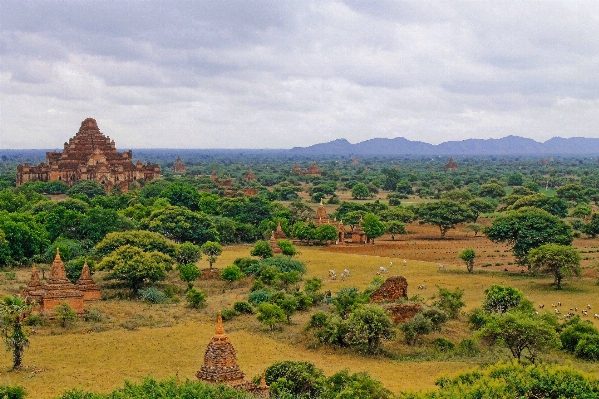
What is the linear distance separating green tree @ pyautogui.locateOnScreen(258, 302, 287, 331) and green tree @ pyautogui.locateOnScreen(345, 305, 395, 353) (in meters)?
4.50

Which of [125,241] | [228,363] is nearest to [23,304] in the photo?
[228,363]

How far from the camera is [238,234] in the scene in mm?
69562

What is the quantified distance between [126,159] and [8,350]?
92.7m

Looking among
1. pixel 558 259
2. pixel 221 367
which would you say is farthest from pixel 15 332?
pixel 558 259

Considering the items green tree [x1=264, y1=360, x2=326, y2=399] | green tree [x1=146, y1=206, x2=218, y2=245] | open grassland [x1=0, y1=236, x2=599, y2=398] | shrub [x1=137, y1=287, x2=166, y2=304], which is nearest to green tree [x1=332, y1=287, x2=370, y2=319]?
open grassland [x1=0, y1=236, x2=599, y2=398]

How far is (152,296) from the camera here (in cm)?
4112

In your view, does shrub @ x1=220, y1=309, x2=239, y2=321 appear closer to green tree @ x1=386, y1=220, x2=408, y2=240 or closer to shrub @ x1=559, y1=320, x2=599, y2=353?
shrub @ x1=559, y1=320, x2=599, y2=353

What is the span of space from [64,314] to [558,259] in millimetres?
29695

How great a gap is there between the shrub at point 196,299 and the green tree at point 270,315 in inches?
200

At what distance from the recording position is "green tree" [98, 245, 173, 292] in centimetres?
4128

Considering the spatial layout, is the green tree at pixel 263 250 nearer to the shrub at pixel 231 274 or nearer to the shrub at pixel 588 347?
the shrub at pixel 231 274

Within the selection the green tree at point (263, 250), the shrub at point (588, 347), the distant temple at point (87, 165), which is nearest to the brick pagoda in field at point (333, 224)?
the green tree at point (263, 250)

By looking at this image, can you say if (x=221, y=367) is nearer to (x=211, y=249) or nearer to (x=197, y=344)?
(x=197, y=344)

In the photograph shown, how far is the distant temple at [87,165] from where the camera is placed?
359 feet
